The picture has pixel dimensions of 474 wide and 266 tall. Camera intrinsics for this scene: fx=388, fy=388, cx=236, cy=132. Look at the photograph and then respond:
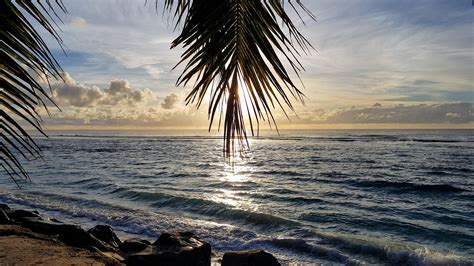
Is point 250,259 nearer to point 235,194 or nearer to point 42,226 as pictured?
point 42,226

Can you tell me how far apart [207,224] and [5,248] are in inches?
243

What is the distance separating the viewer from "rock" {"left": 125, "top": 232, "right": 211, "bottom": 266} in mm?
6723

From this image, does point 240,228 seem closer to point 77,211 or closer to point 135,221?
point 135,221

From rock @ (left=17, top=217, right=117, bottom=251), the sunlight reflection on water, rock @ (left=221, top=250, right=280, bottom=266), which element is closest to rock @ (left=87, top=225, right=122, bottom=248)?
rock @ (left=17, top=217, right=117, bottom=251)


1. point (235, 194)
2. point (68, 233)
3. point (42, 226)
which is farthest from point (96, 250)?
point (235, 194)

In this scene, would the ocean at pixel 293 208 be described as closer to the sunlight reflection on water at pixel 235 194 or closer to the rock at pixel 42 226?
the sunlight reflection on water at pixel 235 194

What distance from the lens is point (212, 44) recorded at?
5.71 ft

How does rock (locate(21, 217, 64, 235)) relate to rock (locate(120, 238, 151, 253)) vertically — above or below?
above

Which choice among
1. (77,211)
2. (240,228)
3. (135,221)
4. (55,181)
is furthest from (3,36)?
(55,181)

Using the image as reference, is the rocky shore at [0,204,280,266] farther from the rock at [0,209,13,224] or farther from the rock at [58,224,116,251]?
the rock at [0,209,13,224]

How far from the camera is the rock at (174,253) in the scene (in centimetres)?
672

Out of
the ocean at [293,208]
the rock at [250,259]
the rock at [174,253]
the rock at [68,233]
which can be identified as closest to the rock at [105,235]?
the rock at [68,233]

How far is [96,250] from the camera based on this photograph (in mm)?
7230

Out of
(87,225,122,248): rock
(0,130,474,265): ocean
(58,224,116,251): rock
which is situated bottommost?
(0,130,474,265): ocean
